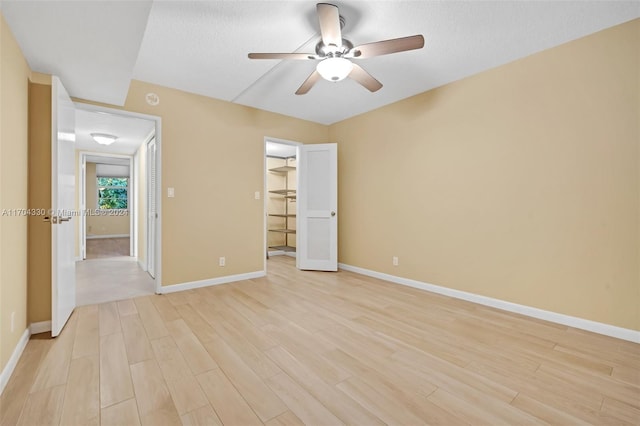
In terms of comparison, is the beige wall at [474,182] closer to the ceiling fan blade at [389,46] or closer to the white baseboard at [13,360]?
the white baseboard at [13,360]

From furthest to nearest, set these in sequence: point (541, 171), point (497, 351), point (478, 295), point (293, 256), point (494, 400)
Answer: point (293, 256)
point (478, 295)
point (541, 171)
point (497, 351)
point (494, 400)

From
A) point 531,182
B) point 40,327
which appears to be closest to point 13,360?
point 40,327

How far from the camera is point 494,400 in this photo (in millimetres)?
1574

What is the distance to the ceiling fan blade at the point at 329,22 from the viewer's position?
180cm

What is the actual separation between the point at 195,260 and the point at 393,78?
129 inches

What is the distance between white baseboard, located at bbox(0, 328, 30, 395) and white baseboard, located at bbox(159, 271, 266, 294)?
4.27ft

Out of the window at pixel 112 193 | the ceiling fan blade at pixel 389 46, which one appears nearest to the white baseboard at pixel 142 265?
the ceiling fan blade at pixel 389 46

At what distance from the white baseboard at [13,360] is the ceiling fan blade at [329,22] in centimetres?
286

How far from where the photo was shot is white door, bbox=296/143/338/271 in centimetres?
471

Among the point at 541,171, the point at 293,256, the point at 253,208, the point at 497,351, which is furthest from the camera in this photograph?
the point at 293,256

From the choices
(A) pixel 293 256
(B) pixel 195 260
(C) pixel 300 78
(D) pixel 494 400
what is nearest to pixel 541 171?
(D) pixel 494 400

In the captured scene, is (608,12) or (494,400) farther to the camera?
(608,12)

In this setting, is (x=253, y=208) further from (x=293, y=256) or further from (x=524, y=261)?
(x=524, y=261)

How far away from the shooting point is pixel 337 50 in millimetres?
2330
